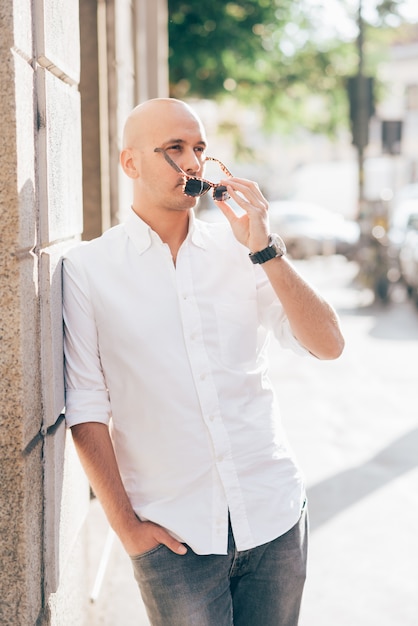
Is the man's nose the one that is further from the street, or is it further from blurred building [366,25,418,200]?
blurred building [366,25,418,200]

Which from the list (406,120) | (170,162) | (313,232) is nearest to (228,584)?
(170,162)

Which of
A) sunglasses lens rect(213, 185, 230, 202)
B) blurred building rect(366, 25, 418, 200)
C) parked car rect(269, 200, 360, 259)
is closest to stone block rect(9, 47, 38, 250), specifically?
sunglasses lens rect(213, 185, 230, 202)

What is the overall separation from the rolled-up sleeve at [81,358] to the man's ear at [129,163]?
0.30m

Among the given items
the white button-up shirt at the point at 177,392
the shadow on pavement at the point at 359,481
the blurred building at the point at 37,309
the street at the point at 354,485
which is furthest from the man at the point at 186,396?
the shadow on pavement at the point at 359,481

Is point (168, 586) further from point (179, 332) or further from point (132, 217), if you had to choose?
point (132, 217)

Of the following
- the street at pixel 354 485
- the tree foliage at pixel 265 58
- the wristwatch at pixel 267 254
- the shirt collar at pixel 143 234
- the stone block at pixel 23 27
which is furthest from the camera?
the tree foliage at pixel 265 58

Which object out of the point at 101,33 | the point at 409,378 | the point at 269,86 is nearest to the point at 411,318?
the point at 409,378

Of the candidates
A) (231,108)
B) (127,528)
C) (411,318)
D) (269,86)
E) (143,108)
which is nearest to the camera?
(127,528)

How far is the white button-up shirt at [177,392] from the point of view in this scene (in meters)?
2.47

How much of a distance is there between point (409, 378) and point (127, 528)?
760 cm

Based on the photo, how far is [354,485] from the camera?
239 inches

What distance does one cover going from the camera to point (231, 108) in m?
25.1

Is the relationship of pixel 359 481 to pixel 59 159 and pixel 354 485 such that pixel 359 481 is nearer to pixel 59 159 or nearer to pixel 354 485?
pixel 354 485

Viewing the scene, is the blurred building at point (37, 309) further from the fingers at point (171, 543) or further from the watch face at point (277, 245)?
the watch face at point (277, 245)
